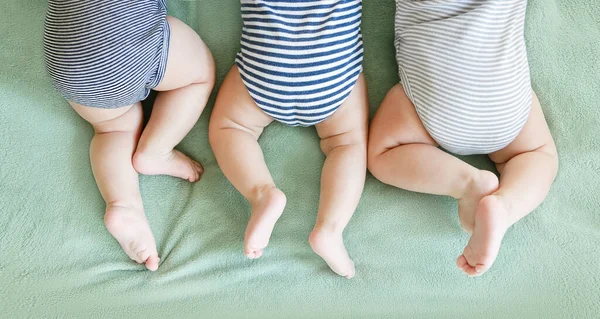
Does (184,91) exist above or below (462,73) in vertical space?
below

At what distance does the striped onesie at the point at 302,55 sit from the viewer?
3.28 ft

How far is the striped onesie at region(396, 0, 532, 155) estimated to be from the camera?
95 cm

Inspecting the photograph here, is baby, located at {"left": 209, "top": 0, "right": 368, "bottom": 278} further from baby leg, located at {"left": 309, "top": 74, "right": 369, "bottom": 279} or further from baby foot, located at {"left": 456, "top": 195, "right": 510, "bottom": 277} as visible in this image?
baby foot, located at {"left": 456, "top": 195, "right": 510, "bottom": 277}

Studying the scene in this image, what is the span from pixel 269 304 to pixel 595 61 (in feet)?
2.70

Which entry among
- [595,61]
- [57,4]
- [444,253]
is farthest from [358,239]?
[57,4]

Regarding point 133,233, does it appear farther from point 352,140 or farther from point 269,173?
point 352,140

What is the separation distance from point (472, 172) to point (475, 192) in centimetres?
4

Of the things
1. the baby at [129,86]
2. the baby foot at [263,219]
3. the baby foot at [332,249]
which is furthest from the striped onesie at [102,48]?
the baby foot at [332,249]

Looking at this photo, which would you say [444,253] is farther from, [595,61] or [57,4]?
[57,4]

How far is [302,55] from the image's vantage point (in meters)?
1.00

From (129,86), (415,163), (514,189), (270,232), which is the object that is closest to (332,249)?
(270,232)

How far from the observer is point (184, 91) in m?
1.09

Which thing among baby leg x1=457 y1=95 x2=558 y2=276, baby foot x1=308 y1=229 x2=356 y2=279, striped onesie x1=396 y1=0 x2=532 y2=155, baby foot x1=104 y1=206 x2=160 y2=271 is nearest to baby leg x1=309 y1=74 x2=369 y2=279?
baby foot x1=308 y1=229 x2=356 y2=279

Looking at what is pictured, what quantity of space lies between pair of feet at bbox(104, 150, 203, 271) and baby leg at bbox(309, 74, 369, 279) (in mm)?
305
